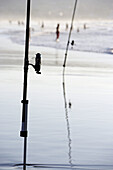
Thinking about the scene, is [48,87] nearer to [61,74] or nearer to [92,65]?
[61,74]

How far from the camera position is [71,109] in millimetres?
15922

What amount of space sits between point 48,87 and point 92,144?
29.6 ft

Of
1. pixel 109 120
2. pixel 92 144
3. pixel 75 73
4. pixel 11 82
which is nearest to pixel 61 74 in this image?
pixel 75 73

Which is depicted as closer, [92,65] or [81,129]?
[81,129]

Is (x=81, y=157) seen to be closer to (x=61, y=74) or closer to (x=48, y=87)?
(x=48, y=87)

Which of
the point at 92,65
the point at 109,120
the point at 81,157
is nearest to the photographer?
the point at 81,157

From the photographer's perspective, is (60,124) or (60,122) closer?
(60,124)

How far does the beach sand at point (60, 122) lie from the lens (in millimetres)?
10500

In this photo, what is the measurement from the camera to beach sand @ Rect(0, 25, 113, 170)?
10.5 meters

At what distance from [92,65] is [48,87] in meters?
11.3

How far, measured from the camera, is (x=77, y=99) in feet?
58.2

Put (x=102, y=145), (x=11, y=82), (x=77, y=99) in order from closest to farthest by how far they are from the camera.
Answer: (x=102, y=145) → (x=77, y=99) → (x=11, y=82)

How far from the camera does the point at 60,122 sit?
13.9 m

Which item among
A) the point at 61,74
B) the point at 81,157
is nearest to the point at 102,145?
the point at 81,157
